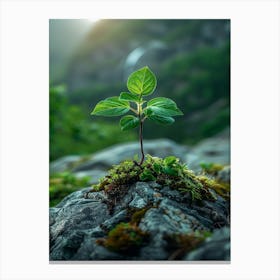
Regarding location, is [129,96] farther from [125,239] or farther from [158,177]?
[125,239]

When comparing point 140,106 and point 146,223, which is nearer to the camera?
point 146,223

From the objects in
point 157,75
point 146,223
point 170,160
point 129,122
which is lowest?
point 146,223

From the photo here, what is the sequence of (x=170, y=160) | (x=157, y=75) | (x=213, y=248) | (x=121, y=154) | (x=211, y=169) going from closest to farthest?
1. (x=213, y=248)
2. (x=170, y=160)
3. (x=211, y=169)
4. (x=121, y=154)
5. (x=157, y=75)

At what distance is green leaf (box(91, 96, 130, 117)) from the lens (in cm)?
206

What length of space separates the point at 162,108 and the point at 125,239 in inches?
28.1

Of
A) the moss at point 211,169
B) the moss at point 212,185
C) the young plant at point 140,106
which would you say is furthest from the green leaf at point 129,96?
the moss at point 211,169

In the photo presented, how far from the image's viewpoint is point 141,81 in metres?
2.04

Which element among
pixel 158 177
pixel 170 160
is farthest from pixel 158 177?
pixel 170 160

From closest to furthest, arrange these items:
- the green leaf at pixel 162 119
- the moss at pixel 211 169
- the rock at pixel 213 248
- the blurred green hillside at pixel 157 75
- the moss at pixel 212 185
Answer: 1. the rock at pixel 213 248
2. the green leaf at pixel 162 119
3. the moss at pixel 212 185
4. the moss at pixel 211 169
5. the blurred green hillside at pixel 157 75

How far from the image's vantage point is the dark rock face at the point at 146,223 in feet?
6.00

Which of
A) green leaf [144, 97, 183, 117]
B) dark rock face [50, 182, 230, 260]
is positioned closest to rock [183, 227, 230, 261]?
dark rock face [50, 182, 230, 260]

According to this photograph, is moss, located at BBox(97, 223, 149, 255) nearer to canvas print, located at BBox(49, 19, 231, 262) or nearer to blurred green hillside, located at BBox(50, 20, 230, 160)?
canvas print, located at BBox(49, 19, 231, 262)

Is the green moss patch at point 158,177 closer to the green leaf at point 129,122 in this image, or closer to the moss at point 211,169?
the green leaf at point 129,122
